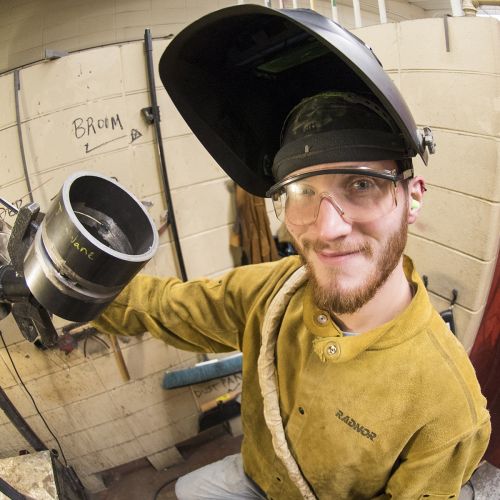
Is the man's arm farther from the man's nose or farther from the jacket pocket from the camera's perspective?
the jacket pocket

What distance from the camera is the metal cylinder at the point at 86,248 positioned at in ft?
1.82

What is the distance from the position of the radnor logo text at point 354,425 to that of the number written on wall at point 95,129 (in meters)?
1.22

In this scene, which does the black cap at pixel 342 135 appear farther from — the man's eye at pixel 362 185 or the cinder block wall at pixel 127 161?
the cinder block wall at pixel 127 161

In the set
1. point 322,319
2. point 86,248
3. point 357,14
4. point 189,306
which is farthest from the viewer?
point 357,14

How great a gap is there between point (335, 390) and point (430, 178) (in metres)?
0.93

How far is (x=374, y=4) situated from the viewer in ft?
4.25

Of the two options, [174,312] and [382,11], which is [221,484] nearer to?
[174,312]

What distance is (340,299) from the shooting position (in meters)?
0.66

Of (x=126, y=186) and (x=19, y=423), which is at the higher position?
(x=126, y=186)

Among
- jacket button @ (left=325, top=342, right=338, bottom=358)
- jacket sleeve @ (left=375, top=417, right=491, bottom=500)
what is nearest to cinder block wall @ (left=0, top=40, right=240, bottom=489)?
jacket button @ (left=325, top=342, right=338, bottom=358)

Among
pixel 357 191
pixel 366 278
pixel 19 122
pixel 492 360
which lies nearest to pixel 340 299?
pixel 366 278

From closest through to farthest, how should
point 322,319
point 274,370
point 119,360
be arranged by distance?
point 322,319 → point 274,370 → point 119,360

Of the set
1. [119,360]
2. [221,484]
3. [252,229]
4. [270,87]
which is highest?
[270,87]

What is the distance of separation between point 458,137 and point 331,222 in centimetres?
84
